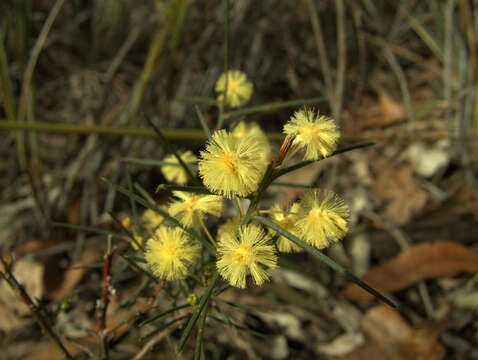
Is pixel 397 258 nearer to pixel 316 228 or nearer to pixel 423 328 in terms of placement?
pixel 423 328

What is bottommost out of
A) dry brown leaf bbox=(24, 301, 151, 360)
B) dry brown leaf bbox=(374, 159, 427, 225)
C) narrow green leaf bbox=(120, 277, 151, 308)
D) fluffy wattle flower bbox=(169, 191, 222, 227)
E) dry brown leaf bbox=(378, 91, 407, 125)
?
dry brown leaf bbox=(24, 301, 151, 360)

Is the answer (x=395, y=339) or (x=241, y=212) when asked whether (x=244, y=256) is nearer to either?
(x=241, y=212)

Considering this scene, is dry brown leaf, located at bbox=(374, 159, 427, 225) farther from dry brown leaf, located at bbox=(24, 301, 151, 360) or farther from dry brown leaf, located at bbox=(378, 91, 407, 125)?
dry brown leaf, located at bbox=(24, 301, 151, 360)

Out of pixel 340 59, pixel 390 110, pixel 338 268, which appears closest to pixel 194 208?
pixel 338 268

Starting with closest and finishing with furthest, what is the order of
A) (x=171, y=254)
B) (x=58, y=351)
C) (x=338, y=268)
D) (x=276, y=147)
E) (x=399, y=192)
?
(x=338, y=268) → (x=171, y=254) → (x=276, y=147) → (x=58, y=351) → (x=399, y=192)

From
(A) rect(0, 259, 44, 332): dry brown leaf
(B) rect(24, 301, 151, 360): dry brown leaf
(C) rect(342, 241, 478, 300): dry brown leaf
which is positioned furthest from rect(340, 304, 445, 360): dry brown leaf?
(A) rect(0, 259, 44, 332): dry brown leaf

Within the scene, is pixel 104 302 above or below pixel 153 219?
below

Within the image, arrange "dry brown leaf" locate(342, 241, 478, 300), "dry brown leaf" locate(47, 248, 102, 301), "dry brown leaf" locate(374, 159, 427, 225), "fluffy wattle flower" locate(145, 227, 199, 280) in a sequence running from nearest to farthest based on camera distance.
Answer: "fluffy wattle flower" locate(145, 227, 199, 280) < "dry brown leaf" locate(47, 248, 102, 301) < "dry brown leaf" locate(342, 241, 478, 300) < "dry brown leaf" locate(374, 159, 427, 225)
